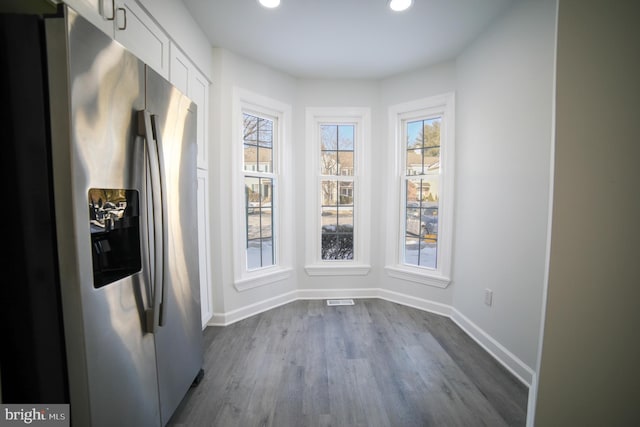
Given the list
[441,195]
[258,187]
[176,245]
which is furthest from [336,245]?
[176,245]

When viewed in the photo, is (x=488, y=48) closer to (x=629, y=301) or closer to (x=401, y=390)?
(x=629, y=301)

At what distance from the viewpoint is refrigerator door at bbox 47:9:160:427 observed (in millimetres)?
769

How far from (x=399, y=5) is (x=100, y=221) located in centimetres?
219

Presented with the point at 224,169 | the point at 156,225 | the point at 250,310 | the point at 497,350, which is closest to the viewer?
the point at 156,225

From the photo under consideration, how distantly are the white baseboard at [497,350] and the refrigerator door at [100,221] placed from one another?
2.17m

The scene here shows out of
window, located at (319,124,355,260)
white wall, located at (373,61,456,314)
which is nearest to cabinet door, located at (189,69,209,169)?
window, located at (319,124,355,260)

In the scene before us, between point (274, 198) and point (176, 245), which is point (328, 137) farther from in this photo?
point (176, 245)

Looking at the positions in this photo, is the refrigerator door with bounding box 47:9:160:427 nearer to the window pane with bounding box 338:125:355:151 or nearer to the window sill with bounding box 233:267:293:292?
the window sill with bounding box 233:267:293:292

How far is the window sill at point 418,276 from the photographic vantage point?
272 centimetres

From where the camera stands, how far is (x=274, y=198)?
2926 millimetres

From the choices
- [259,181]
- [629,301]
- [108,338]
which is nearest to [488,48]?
[629,301]

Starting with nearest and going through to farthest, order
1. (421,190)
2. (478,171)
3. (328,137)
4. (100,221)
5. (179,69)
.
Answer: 1. (100,221)
2. (179,69)
3. (478,171)
4. (421,190)
5. (328,137)

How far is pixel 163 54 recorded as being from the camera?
1671mm

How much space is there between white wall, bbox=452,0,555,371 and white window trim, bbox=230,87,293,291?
5.84 ft
